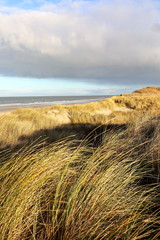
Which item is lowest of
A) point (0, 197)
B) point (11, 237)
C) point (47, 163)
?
point (11, 237)

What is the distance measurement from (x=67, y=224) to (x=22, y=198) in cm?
39

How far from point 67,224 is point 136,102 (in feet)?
52.1

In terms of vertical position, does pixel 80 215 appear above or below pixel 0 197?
below

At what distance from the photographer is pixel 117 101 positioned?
17641mm

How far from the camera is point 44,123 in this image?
763cm

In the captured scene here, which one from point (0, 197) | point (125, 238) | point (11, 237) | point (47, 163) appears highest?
point (47, 163)

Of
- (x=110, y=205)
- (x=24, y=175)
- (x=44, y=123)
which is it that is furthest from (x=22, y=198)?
(x=44, y=123)

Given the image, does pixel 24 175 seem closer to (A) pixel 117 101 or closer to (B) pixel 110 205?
(B) pixel 110 205

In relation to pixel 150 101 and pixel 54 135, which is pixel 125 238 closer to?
pixel 54 135

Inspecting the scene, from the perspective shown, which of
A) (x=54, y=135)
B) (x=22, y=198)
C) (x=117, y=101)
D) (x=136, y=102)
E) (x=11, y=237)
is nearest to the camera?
(x=11, y=237)

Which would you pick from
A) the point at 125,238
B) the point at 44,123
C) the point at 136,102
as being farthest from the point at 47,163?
the point at 136,102

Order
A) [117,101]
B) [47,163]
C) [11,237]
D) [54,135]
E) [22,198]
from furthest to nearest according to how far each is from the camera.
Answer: [117,101] → [54,135] → [47,163] → [22,198] → [11,237]

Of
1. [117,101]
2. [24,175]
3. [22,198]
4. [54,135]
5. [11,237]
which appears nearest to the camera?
[11,237]

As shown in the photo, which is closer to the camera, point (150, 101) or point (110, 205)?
point (110, 205)
